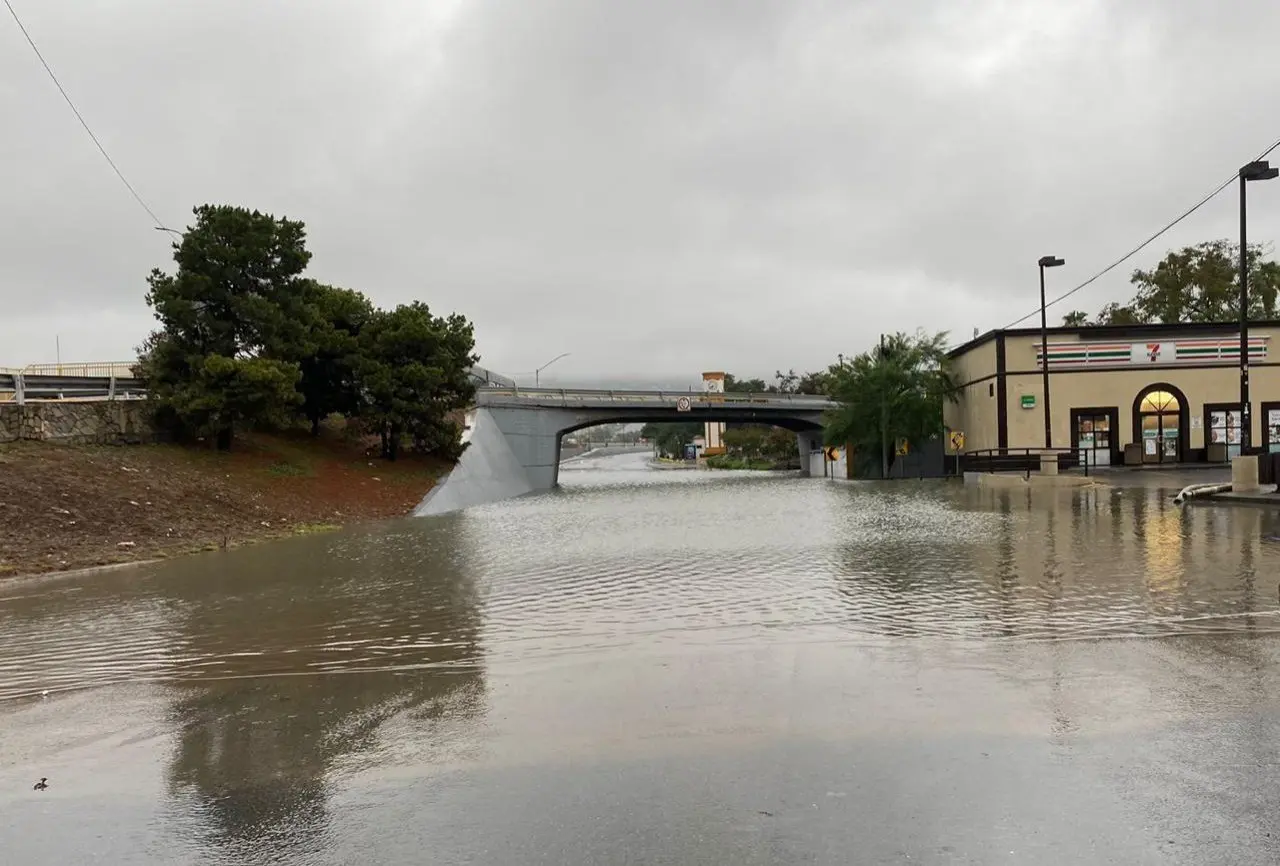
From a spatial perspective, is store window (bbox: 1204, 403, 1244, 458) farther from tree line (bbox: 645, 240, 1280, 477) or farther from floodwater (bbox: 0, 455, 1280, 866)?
floodwater (bbox: 0, 455, 1280, 866)

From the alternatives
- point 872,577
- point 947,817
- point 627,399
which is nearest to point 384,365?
point 627,399

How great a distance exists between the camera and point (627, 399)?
5600 cm

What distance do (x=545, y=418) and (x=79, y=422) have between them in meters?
30.0

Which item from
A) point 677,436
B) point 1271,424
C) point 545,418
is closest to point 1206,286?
point 1271,424

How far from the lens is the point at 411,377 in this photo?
3484 centimetres

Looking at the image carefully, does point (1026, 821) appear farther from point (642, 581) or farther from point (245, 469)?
point (245, 469)

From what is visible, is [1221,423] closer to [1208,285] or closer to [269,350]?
[1208,285]

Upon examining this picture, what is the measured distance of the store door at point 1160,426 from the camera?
39500 millimetres

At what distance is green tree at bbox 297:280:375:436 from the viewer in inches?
1353

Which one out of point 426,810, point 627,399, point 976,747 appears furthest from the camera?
point 627,399

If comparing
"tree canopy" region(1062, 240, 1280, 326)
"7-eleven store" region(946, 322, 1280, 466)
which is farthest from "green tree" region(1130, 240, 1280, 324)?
"7-eleven store" region(946, 322, 1280, 466)

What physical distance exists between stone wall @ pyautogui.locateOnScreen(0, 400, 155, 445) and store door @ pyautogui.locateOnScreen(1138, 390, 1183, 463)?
4095cm

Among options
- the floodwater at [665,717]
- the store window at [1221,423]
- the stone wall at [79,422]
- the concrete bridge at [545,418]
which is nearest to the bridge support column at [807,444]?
the concrete bridge at [545,418]

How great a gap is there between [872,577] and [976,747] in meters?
6.28
